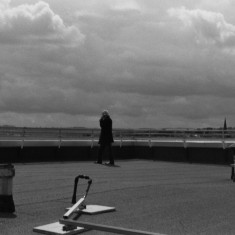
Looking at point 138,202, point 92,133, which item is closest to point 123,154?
point 92,133

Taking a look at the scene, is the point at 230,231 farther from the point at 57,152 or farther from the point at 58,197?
the point at 57,152

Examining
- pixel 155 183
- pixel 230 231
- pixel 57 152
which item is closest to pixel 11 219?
pixel 230 231

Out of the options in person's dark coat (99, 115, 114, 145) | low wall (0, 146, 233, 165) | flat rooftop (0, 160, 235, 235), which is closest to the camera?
flat rooftop (0, 160, 235, 235)

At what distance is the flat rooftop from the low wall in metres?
6.99

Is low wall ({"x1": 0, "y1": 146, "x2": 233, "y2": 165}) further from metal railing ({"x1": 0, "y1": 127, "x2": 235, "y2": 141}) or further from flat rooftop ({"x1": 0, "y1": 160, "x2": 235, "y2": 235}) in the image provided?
flat rooftop ({"x1": 0, "y1": 160, "x2": 235, "y2": 235})

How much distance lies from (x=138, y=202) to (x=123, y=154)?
16.1m

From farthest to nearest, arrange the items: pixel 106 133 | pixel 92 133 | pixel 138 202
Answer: pixel 92 133 < pixel 106 133 < pixel 138 202

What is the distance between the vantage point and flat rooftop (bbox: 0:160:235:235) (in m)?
7.34

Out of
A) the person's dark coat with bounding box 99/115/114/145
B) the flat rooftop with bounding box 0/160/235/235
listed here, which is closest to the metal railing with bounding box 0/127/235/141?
the person's dark coat with bounding box 99/115/114/145

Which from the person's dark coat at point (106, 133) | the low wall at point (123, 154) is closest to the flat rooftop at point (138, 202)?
the person's dark coat at point (106, 133)

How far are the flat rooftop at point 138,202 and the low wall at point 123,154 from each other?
6990mm

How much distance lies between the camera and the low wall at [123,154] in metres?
21.6

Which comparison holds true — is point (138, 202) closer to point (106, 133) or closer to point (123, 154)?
point (106, 133)

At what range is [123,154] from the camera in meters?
25.6
